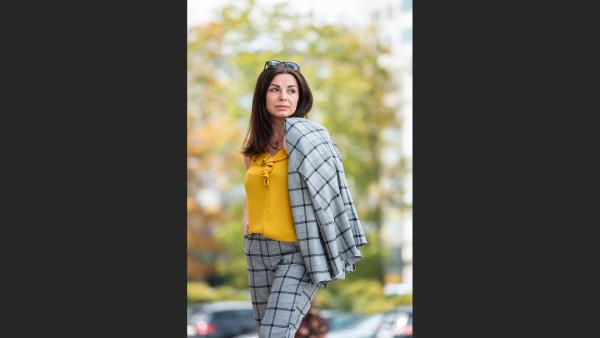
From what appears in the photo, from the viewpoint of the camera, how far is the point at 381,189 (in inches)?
722

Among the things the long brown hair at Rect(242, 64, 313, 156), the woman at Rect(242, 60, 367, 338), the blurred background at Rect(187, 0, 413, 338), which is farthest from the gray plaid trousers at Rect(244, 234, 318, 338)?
the blurred background at Rect(187, 0, 413, 338)

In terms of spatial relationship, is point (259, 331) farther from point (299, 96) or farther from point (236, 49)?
point (236, 49)

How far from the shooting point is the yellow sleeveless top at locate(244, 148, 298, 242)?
494 centimetres

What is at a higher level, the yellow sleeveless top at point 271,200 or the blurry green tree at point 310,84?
the blurry green tree at point 310,84

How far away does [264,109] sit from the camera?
17.3ft

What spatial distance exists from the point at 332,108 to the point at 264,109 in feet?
40.9

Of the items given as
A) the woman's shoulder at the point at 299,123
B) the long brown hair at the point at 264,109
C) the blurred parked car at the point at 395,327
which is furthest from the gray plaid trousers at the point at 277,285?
the blurred parked car at the point at 395,327

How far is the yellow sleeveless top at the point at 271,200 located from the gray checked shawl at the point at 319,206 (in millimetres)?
70

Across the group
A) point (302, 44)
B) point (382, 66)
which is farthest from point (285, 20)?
point (382, 66)

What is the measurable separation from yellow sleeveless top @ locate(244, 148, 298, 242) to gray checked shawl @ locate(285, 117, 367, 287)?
A: 70 mm

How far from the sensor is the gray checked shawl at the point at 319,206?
4.84 m

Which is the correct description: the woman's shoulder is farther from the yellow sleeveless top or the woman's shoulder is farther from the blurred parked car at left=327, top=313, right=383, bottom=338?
the blurred parked car at left=327, top=313, right=383, bottom=338

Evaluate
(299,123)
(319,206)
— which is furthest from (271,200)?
(299,123)

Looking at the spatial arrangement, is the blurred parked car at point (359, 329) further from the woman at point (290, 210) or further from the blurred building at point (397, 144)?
the woman at point (290, 210)
